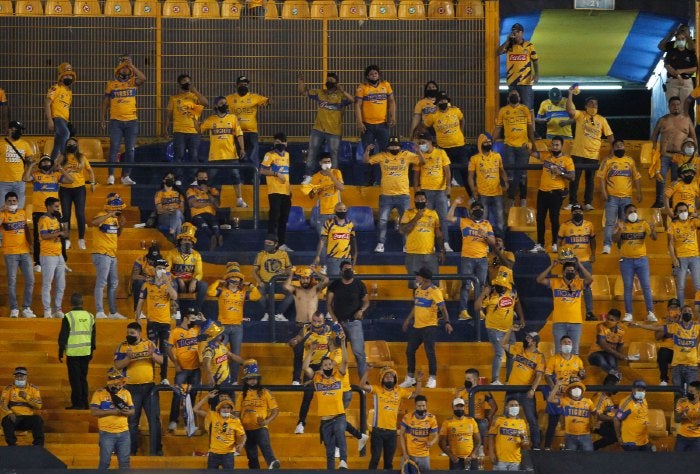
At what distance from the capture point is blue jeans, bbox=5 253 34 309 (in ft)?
82.0

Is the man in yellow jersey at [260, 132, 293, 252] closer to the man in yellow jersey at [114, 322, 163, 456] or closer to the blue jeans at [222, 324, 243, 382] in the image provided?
the blue jeans at [222, 324, 243, 382]

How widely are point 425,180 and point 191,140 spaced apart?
401 cm

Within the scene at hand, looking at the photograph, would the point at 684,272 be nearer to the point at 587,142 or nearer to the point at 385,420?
the point at 587,142

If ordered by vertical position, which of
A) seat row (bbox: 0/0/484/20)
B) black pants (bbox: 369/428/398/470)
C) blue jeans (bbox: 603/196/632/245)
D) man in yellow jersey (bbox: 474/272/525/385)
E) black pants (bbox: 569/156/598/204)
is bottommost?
black pants (bbox: 369/428/398/470)

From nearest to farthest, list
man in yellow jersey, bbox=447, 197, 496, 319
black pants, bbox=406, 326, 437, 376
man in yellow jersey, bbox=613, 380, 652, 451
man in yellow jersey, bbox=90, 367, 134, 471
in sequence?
man in yellow jersey, bbox=90, 367, 134, 471 < man in yellow jersey, bbox=613, 380, 652, 451 < black pants, bbox=406, 326, 437, 376 < man in yellow jersey, bbox=447, 197, 496, 319

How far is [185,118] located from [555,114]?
19.3 ft

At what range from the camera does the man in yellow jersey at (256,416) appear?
2198 centimetres

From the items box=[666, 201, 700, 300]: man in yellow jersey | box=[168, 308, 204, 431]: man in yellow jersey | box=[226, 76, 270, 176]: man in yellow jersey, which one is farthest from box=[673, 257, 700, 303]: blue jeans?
box=[168, 308, 204, 431]: man in yellow jersey

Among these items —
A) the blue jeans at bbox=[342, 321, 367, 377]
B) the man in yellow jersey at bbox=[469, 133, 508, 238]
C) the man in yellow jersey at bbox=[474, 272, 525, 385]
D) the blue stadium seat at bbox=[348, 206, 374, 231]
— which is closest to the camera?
the blue jeans at bbox=[342, 321, 367, 377]

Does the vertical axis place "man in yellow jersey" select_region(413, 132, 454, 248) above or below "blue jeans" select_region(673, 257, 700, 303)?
above

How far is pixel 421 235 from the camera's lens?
24938 mm

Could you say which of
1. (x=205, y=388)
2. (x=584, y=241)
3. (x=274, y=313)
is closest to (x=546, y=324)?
(x=584, y=241)

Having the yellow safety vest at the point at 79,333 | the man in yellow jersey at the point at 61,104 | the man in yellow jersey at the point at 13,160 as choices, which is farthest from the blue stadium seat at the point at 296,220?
the yellow safety vest at the point at 79,333

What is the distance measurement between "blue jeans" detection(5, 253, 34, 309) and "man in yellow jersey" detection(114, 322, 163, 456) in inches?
113
